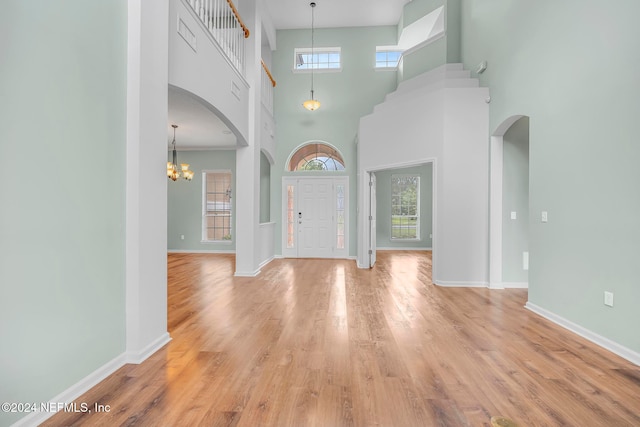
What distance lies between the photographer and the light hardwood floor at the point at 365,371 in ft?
5.57

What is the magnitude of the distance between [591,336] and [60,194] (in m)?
4.19

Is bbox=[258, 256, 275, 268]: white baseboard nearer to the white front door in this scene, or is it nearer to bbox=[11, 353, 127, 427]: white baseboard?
the white front door

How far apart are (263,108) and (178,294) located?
409cm

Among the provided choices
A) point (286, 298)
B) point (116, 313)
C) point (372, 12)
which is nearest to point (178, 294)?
point (286, 298)

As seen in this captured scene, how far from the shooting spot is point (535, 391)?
1.93m

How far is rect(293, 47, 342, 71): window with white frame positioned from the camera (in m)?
7.96

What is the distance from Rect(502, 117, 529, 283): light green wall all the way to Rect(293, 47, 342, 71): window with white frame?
5018mm

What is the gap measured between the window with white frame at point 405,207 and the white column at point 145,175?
7.55m

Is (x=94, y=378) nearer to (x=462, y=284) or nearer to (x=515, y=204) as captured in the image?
(x=462, y=284)

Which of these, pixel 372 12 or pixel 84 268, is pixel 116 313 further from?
pixel 372 12

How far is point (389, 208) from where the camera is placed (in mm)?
9156

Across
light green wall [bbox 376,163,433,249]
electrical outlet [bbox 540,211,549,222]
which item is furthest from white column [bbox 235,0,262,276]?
light green wall [bbox 376,163,433,249]

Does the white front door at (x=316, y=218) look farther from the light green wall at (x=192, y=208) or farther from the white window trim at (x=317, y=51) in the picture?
→ the white window trim at (x=317, y=51)

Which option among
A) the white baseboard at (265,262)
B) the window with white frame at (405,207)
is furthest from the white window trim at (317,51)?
the white baseboard at (265,262)
